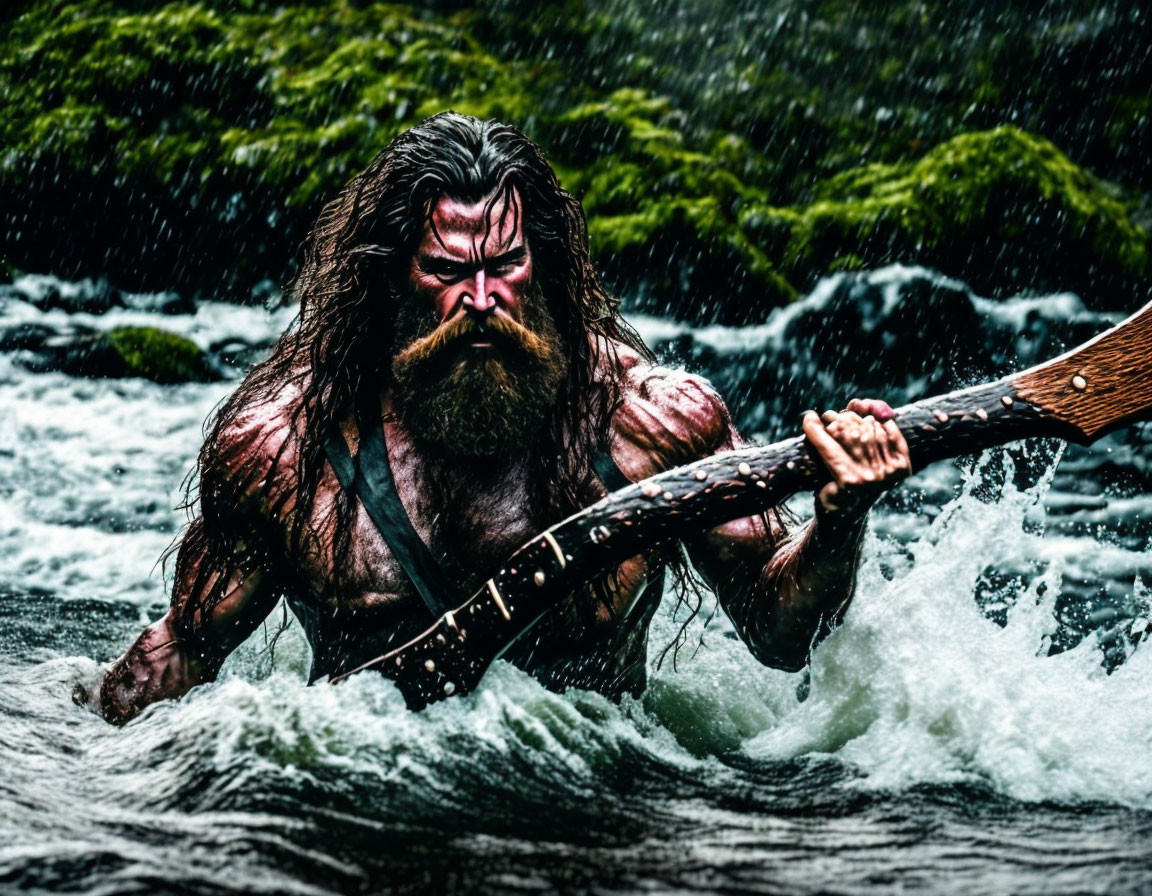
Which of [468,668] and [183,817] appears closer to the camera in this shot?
[183,817]

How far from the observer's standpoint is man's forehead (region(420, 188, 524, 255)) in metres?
3.14

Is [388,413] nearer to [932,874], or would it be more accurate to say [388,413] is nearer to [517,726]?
[517,726]

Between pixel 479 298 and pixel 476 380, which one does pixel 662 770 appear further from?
pixel 479 298

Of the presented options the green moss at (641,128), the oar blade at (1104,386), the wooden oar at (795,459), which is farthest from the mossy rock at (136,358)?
the oar blade at (1104,386)

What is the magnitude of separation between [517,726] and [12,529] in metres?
4.69

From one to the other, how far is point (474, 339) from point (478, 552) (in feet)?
1.77

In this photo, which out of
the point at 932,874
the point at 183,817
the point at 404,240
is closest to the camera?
the point at 932,874

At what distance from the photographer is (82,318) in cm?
877

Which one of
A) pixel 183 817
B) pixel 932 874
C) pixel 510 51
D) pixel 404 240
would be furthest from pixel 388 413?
pixel 510 51

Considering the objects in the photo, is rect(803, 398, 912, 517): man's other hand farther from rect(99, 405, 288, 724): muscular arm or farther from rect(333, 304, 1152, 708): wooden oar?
rect(99, 405, 288, 724): muscular arm

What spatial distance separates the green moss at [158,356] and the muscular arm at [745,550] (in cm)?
559

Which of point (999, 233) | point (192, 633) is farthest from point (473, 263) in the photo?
point (999, 233)

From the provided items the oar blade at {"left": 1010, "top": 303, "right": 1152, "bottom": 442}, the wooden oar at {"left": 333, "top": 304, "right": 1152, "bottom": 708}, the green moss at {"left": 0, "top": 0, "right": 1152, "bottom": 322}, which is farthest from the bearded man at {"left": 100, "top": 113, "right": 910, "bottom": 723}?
the green moss at {"left": 0, "top": 0, "right": 1152, "bottom": 322}

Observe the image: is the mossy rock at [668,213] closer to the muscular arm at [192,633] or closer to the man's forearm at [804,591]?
the man's forearm at [804,591]
